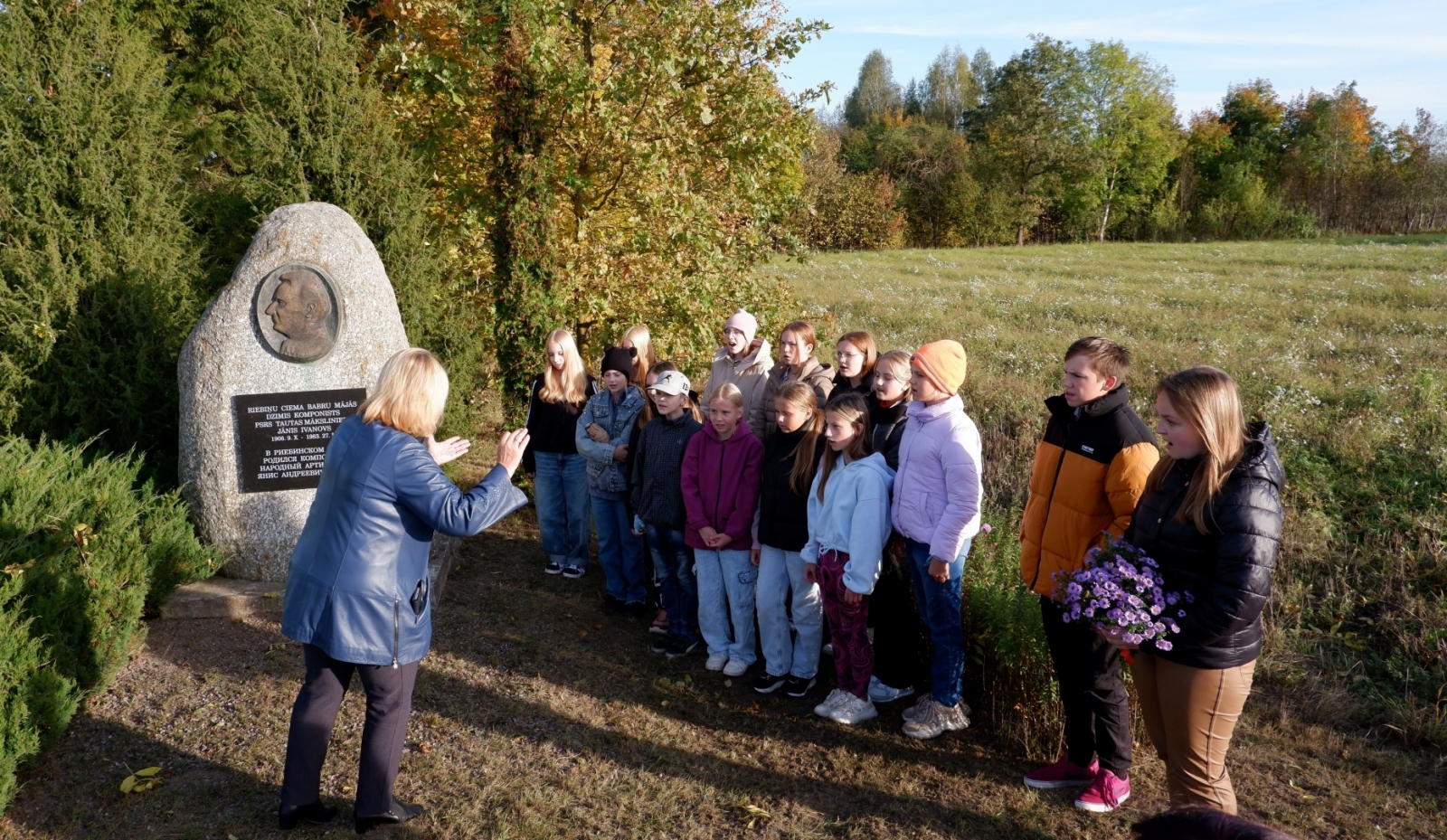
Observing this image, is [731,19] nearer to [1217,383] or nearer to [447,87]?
[447,87]

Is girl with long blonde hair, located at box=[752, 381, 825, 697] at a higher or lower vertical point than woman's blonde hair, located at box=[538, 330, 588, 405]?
lower

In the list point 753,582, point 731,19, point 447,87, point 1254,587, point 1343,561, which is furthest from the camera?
point 731,19

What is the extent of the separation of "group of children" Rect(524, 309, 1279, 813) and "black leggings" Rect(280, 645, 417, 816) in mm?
2055

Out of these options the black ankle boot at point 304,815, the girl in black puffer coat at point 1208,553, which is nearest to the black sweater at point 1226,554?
the girl in black puffer coat at point 1208,553

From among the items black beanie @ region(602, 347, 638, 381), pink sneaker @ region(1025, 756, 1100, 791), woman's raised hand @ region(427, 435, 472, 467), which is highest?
black beanie @ region(602, 347, 638, 381)

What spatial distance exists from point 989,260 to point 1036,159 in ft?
65.9

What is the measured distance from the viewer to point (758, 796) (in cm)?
410

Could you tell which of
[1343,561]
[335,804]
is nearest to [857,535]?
[335,804]

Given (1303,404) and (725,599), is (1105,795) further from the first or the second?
(1303,404)

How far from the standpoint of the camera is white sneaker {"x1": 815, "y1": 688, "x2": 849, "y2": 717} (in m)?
4.77

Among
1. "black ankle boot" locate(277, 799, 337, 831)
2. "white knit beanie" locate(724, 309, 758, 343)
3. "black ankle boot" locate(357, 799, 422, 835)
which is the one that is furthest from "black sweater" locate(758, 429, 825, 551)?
"black ankle boot" locate(277, 799, 337, 831)

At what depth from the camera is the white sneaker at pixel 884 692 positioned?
193 inches

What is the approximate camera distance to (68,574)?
4.43 meters

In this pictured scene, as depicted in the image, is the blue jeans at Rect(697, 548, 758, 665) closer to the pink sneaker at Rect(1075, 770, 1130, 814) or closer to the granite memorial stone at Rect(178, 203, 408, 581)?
the pink sneaker at Rect(1075, 770, 1130, 814)
